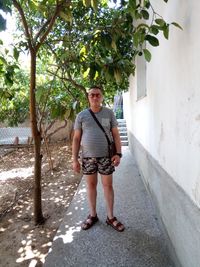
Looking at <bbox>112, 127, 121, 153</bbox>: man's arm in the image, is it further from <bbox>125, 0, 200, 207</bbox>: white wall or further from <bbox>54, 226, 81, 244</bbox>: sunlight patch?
<bbox>54, 226, 81, 244</bbox>: sunlight patch

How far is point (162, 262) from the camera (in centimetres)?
237

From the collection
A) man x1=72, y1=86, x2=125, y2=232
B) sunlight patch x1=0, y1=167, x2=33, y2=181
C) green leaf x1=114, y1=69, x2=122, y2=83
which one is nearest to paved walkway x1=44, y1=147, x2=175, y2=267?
man x1=72, y1=86, x2=125, y2=232

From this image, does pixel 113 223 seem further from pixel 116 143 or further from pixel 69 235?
pixel 116 143

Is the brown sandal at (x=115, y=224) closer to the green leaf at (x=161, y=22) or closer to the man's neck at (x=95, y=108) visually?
the man's neck at (x=95, y=108)

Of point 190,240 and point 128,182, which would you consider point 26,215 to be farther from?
point 190,240

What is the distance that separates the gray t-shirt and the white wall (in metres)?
0.63

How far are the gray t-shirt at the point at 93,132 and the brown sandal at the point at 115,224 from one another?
2.56 ft

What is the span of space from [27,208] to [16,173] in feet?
8.43

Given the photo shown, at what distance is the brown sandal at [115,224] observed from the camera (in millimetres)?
2971

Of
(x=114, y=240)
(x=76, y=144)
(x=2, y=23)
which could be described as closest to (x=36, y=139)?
(x=76, y=144)

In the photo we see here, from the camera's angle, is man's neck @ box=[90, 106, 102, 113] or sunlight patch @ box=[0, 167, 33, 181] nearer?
man's neck @ box=[90, 106, 102, 113]

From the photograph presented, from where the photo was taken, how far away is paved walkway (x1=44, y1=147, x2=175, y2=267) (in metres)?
2.43

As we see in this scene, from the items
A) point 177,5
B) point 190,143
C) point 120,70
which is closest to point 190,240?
point 190,143

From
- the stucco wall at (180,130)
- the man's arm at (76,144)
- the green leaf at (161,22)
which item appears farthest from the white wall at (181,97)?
the man's arm at (76,144)
